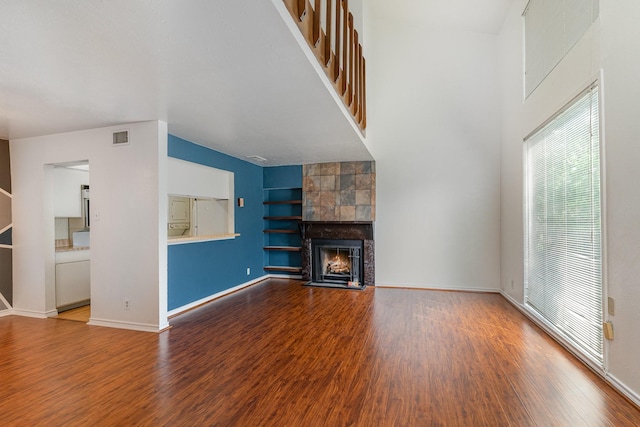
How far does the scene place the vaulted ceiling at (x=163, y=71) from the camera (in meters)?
1.62

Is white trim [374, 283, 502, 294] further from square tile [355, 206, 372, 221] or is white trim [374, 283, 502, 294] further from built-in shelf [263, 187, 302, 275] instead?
built-in shelf [263, 187, 302, 275]

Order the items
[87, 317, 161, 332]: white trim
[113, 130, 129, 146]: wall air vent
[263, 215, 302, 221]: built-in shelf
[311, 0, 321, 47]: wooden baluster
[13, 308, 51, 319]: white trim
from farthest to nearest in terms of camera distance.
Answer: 1. [263, 215, 302, 221]: built-in shelf
2. [13, 308, 51, 319]: white trim
3. [113, 130, 129, 146]: wall air vent
4. [87, 317, 161, 332]: white trim
5. [311, 0, 321, 47]: wooden baluster

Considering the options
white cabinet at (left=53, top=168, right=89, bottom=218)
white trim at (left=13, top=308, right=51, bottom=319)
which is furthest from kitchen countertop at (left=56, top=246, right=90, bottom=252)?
white trim at (left=13, top=308, right=51, bottom=319)

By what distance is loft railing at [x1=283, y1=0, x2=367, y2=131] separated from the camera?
212cm

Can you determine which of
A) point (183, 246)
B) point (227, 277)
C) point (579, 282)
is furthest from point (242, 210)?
point (579, 282)

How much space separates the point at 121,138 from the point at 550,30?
5049 mm

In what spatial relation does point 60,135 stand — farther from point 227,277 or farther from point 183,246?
point 227,277

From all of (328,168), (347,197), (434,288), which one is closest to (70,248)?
(328,168)

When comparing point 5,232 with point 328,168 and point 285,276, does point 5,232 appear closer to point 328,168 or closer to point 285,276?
point 285,276

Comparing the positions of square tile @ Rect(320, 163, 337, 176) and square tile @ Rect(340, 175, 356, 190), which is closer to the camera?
square tile @ Rect(340, 175, 356, 190)

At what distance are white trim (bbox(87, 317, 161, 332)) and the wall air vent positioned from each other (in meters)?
2.14

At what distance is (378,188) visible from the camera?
19.5 ft

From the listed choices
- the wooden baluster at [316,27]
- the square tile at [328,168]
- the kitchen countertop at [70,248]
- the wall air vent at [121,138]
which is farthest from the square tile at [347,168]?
the kitchen countertop at [70,248]

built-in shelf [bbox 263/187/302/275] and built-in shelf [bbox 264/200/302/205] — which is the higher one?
built-in shelf [bbox 264/200/302/205]
